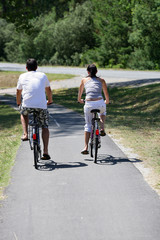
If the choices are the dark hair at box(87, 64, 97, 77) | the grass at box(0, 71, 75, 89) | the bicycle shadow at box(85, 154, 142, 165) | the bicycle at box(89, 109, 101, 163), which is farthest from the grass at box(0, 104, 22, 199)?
the grass at box(0, 71, 75, 89)

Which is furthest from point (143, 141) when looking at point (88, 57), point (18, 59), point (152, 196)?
point (18, 59)

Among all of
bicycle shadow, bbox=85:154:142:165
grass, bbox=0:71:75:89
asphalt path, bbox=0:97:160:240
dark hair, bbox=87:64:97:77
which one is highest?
dark hair, bbox=87:64:97:77

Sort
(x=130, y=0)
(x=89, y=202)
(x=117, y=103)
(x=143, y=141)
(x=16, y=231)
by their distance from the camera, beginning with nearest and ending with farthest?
(x=16, y=231) < (x=89, y=202) < (x=143, y=141) < (x=117, y=103) < (x=130, y=0)

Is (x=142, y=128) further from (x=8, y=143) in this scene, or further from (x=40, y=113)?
(x=40, y=113)

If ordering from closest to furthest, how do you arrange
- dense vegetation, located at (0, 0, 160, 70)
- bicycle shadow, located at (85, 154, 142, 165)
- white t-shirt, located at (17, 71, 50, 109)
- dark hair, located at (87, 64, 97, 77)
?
white t-shirt, located at (17, 71, 50, 109) < dark hair, located at (87, 64, 97, 77) < bicycle shadow, located at (85, 154, 142, 165) < dense vegetation, located at (0, 0, 160, 70)

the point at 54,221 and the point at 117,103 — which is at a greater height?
the point at 54,221

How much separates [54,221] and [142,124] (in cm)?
900

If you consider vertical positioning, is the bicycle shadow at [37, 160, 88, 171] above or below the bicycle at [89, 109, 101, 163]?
below

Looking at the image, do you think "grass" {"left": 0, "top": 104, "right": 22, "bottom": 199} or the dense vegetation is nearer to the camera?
"grass" {"left": 0, "top": 104, "right": 22, "bottom": 199}

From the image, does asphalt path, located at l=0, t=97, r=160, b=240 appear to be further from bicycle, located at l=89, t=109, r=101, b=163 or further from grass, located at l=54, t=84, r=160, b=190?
grass, located at l=54, t=84, r=160, b=190

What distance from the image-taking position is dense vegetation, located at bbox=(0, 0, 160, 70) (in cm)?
4966

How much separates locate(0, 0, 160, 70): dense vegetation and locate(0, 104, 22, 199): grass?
34.6 metres

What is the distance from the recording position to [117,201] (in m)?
6.18

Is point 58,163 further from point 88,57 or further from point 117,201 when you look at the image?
point 88,57
